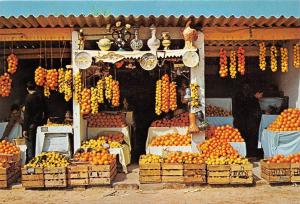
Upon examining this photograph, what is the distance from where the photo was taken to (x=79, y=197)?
7.79m

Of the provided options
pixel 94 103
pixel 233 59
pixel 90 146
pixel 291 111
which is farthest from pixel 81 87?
pixel 291 111

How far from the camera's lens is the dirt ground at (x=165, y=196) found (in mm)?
7441

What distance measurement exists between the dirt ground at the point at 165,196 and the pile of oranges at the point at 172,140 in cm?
158

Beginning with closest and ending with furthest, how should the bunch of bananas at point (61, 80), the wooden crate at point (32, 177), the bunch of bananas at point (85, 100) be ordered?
1. the wooden crate at point (32, 177)
2. the bunch of bananas at point (85, 100)
3. the bunch of bananas at point (61, 80)

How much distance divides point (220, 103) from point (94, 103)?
3.76 meters

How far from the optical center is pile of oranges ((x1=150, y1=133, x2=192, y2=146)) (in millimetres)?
9642

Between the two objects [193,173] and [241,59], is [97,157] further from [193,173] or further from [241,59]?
[241,59]

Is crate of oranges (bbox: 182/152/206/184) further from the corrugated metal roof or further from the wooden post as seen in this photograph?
the corrugated metal roof

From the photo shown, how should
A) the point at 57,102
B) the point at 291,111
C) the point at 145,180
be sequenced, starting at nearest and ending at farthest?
the point at 145,180 → the point at 291,111 → the point at 57,102

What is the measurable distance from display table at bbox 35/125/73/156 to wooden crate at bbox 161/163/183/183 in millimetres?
2489

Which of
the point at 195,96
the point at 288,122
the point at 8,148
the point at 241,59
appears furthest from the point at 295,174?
the point at 8,148

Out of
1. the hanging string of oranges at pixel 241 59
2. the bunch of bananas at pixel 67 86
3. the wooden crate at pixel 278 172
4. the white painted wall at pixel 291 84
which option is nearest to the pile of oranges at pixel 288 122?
the white painted wall at pixel 291 84

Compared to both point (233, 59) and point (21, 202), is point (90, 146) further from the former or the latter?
point (233, 59)

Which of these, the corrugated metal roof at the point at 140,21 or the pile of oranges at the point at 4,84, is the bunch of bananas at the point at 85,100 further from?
the pile of oranges at the point at 4,84
